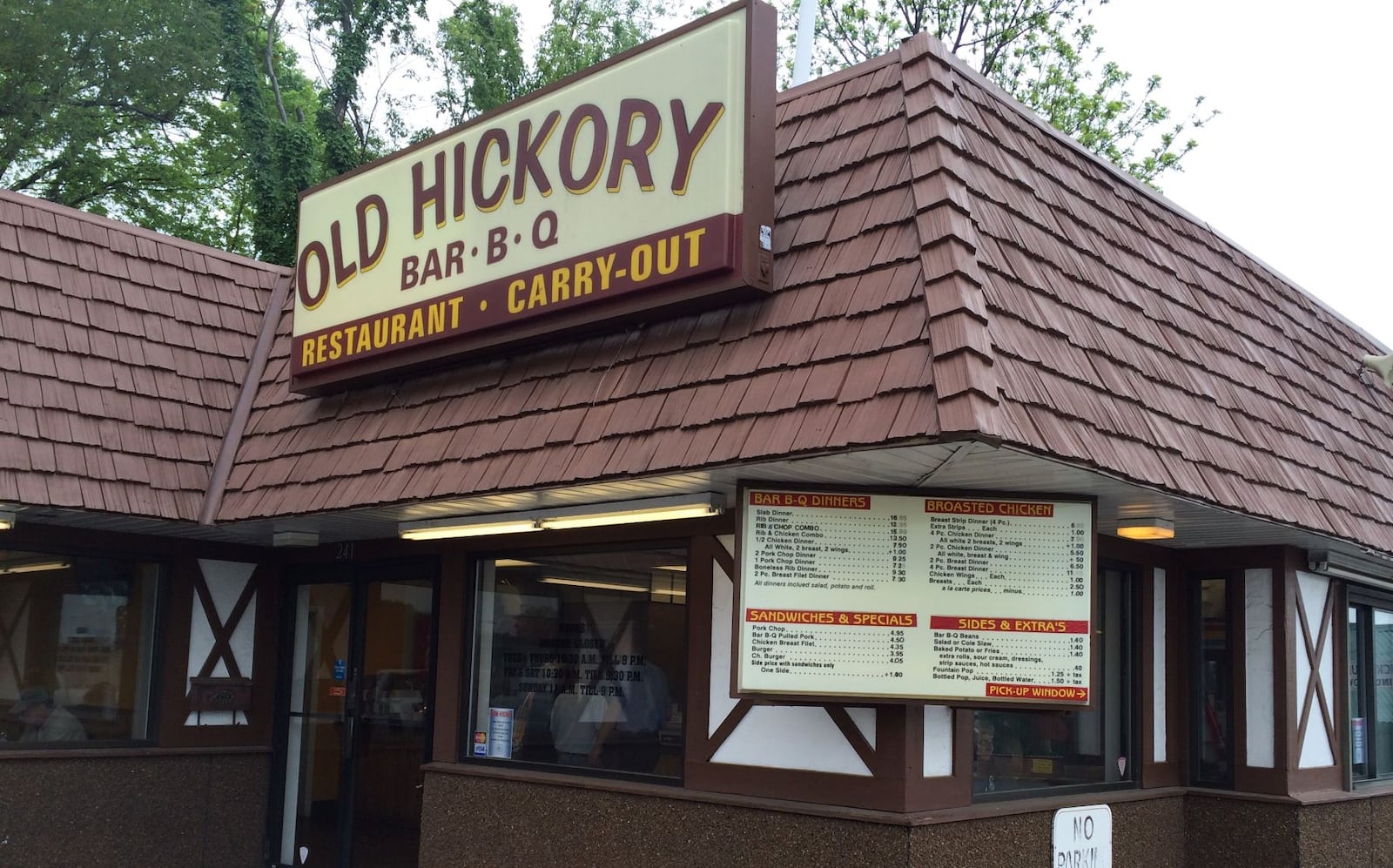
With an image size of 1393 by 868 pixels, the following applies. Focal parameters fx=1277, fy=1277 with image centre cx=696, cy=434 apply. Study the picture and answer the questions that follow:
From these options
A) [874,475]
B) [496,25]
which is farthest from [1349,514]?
[496,25]

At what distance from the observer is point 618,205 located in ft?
22.7

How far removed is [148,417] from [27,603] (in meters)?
1.52

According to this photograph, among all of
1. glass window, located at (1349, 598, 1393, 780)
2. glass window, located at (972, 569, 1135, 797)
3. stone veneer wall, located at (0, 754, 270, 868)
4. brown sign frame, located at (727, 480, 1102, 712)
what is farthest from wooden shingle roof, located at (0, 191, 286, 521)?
glass window, located at (1349, 598, 1393, 780)

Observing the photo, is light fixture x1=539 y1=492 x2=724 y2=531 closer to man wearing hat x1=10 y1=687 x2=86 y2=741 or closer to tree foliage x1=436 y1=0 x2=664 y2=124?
man wearing hat x1=10 y1=687 x2=86 y2=741

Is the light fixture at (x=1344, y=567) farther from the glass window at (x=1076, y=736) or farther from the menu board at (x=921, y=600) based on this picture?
the menu board at (x=921, y=600)

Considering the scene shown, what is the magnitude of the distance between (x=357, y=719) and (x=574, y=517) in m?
3.25

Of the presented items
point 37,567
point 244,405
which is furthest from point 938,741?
point 37,567

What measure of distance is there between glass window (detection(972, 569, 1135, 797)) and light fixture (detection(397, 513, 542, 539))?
112 inches

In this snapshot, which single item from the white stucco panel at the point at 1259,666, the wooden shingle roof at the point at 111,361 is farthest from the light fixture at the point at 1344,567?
the wooden shingle roof at the point at 111,361

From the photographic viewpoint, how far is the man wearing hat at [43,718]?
877 centimetres

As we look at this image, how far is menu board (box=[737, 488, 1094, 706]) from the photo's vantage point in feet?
18.9

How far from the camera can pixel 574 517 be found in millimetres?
7223

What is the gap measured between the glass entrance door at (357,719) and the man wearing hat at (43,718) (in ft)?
5.20

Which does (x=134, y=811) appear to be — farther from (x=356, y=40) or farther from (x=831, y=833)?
(x=356, y=40)
